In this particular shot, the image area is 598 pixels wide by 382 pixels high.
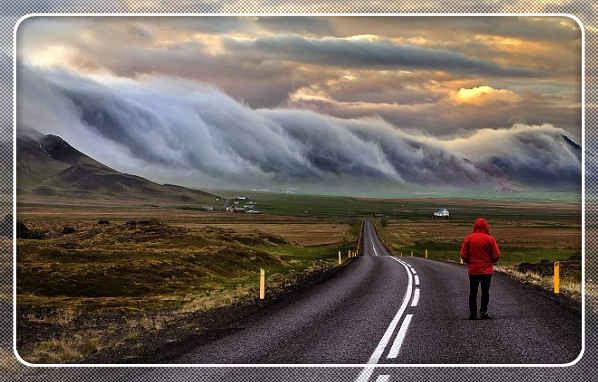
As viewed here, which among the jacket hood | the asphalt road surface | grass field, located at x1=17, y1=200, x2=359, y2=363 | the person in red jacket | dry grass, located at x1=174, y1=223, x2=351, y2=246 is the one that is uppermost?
the jacket hood

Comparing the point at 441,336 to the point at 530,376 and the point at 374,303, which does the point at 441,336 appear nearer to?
the point at 530,376

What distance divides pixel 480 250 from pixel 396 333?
2.70m

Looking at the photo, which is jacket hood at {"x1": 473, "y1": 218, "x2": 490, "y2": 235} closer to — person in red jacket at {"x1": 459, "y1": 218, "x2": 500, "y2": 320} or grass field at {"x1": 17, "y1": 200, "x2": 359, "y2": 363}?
person in red jacket at {"x1": 459, "y1": 218, "x2": 500, "y2": 320}

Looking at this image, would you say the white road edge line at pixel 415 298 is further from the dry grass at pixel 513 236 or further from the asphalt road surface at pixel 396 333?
the dry grass at pixel 513 236

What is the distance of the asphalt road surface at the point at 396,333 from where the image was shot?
10.8 metres

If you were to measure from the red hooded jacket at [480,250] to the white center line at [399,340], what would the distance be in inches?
85.5

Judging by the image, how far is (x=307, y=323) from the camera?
1474 cm

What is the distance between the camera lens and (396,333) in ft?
42.7

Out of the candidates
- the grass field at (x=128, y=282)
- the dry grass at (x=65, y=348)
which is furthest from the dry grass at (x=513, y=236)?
the dry grass at (x=65, y=348)

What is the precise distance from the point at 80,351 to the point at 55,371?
262 cm

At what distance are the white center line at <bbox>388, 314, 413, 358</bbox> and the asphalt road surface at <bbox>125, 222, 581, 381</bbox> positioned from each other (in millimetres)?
19

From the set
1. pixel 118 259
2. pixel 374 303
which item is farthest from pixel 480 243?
pixel 118 259

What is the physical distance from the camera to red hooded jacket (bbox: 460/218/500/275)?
12.9 meters

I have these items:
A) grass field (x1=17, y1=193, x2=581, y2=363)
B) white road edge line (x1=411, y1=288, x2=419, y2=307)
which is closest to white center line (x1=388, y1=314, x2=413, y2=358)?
white road edge line (x1=411, y1=288, x2=419, y2=307)
